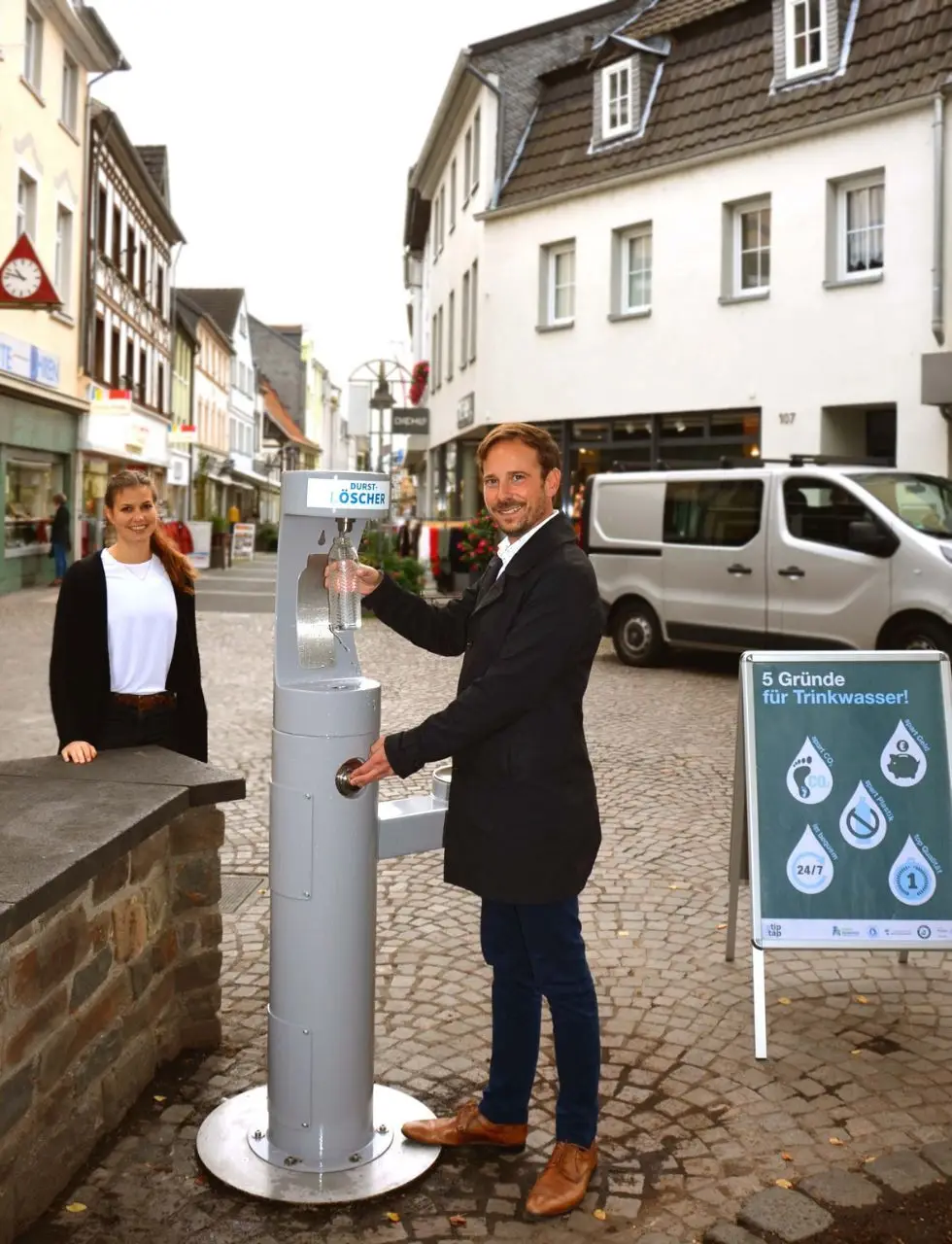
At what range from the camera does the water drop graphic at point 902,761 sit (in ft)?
15.2

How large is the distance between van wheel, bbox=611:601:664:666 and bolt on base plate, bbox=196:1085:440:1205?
10.3 meters

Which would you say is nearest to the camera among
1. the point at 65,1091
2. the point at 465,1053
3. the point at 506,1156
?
the point at 65,1091

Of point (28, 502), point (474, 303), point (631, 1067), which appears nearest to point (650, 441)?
point (474, 303)

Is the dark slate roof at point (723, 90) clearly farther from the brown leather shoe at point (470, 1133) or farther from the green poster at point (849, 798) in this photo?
the brown leather shoe at point (470, 1133)

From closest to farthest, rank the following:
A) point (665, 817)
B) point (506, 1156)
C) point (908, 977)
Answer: point (506, 1156), point (908, 977), point (665, 817)

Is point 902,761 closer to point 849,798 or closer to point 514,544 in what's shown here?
point 849,798

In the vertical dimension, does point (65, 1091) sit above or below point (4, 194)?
below

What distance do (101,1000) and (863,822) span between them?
2570 mm

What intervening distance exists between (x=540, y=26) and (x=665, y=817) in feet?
66.6

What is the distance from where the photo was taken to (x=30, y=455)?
80.6 feet

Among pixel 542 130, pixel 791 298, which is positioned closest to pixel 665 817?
pixel 791 298

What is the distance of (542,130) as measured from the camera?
23.2m

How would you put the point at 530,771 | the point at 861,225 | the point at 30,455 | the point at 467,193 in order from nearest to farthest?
the point at 530,771 → the point at 861,225 → the point at 30,455 → the point at 467,193

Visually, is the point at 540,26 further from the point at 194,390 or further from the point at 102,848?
the point at 194,390
